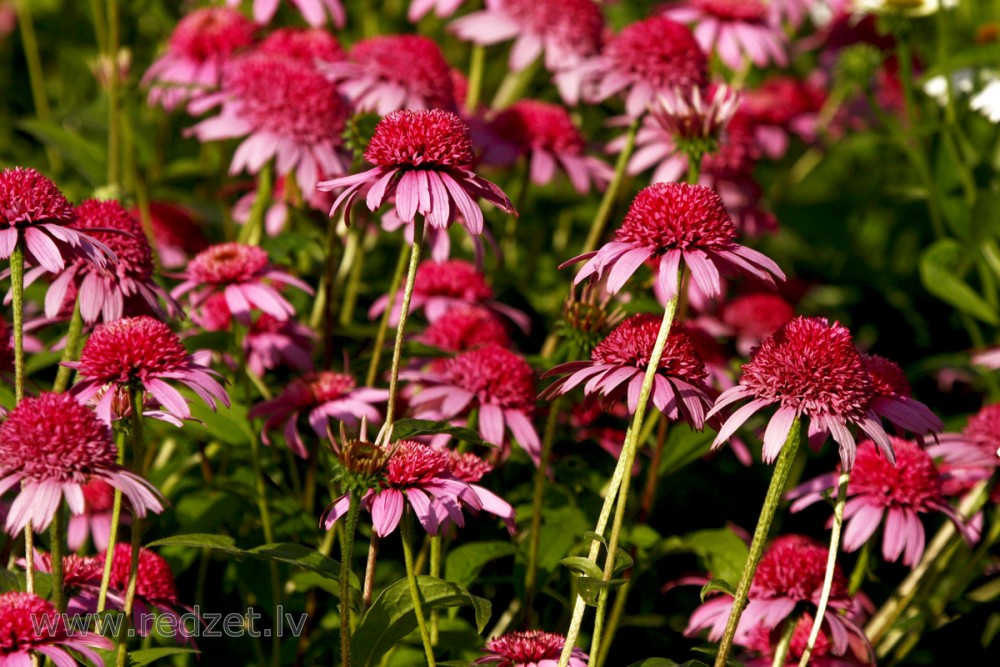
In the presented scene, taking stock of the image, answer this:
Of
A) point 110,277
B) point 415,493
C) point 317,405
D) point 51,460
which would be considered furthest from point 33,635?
point 317,405

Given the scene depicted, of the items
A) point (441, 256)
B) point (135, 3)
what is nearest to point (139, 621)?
point (441, 256)

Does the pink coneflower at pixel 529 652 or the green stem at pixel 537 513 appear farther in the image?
the green stem at pixel 537 513

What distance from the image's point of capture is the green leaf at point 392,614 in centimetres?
146

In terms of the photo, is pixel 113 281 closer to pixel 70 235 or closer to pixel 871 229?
pixel 70 235

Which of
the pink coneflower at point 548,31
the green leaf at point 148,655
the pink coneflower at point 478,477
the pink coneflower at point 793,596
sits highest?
the pink coneflower at point 548,31

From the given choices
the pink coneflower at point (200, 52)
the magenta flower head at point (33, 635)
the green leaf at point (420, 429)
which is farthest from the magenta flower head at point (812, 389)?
the pink coneflower at point (200, 52)

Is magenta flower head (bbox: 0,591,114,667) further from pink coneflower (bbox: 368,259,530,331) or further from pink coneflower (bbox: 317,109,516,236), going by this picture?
pink coneflower (bbox: 368,259,530,331)

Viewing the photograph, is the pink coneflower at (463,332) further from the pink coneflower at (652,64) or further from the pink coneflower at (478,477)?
the pink coneflower at (652,64)

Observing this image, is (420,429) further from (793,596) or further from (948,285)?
(948,285)

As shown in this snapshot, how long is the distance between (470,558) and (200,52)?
4.88 ft

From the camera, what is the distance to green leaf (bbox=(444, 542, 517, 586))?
176 centimetres

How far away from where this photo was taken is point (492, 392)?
1.85m

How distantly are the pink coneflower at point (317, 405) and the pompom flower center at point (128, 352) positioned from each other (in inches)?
13.9

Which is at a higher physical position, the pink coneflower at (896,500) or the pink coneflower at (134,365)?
the pink coneflower at (134,365)
